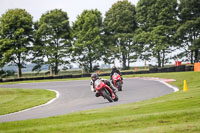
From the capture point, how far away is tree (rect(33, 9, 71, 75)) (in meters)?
63.6

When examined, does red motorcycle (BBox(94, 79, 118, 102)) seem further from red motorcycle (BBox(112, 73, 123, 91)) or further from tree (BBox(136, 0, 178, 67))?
tree (BBox(136, 0, 178, 67))

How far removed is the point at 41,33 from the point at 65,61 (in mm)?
7019

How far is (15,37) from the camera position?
6194cm

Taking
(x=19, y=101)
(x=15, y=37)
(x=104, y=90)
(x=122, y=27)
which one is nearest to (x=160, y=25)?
(x=122, y=27)

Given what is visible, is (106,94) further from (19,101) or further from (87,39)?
(87,39)

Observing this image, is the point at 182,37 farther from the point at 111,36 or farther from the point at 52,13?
the point at 52,13

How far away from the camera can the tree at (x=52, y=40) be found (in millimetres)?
63603

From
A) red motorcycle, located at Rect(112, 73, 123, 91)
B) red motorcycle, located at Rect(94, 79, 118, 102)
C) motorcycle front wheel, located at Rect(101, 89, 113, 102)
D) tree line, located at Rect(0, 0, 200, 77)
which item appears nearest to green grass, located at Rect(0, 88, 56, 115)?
red motorcycle, located at Rect(94, 79, 118, 102)

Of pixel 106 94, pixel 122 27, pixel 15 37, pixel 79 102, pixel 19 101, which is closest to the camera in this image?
pixel 106 94

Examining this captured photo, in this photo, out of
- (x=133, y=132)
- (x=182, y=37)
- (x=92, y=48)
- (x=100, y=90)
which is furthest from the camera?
(x=92, y=48)

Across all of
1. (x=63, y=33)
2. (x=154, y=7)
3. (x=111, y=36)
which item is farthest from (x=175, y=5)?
(x=63, y=33)

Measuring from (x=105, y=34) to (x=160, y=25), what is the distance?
14306 millimetres

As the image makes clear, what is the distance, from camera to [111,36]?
6738cm

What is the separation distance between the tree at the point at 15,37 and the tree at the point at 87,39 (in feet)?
30.0
